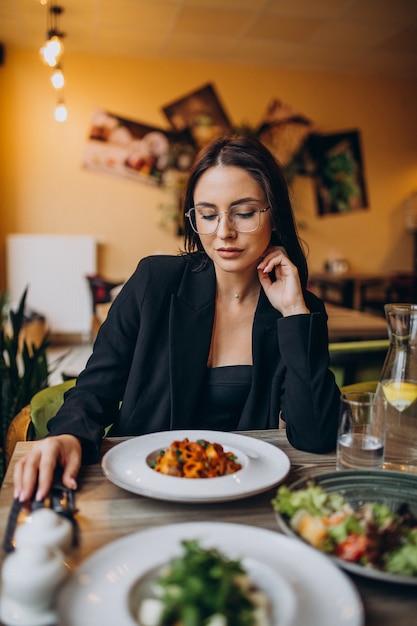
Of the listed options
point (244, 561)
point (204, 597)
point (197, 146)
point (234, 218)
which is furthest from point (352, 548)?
point (197, 146)

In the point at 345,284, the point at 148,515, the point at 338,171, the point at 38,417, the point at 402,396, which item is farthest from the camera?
the point at 338,171

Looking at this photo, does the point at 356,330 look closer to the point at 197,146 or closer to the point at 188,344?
the point at 188,344

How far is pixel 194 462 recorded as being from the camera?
3.30 ft

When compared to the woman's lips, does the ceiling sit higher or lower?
higher

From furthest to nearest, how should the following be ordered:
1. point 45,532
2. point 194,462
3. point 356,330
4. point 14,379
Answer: point 356,330 < point 14,379 < point 194,462 < point 45,532

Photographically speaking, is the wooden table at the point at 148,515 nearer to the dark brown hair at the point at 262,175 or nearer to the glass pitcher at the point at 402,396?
the glass pitcher at the point at 402,396

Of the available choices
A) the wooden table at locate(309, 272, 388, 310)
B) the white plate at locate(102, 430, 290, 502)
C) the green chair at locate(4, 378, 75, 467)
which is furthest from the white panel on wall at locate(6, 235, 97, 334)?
the white plate at locate(102, 430, 290, 502)

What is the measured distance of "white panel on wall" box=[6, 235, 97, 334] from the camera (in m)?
6.34

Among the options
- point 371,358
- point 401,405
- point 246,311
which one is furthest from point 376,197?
point 401,405

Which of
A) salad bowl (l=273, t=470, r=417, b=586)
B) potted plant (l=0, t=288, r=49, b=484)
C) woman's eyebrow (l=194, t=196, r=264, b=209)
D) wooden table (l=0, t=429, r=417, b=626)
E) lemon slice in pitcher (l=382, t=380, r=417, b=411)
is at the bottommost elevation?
potted plant (l=0, t=288, r=49, b=484)

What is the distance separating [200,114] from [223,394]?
223 inches

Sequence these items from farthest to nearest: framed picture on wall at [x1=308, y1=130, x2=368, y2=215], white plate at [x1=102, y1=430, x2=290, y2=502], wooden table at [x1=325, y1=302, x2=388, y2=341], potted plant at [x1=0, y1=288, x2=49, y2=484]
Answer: framed picture on wall at [x1=308, y1=130, x2=368, y2=215], wooden table at [x1=325, y1=302, x2=388, y2=341], potted plant at [x1=0, y1=288, x2=49, y2=484], white plate at [x1=102, y1=430, x2=290, y2=502]

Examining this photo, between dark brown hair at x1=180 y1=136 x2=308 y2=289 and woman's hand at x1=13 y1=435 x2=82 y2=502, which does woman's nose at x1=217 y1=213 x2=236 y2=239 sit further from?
woman's hand at x1=13 y1=435 x2=82 y2=502

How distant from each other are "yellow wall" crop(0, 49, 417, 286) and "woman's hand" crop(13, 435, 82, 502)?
5.71 metres
